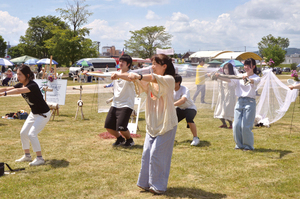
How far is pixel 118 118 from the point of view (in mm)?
6680

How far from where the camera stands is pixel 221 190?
4465 mm

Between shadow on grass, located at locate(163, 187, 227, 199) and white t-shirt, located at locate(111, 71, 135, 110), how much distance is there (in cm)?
271

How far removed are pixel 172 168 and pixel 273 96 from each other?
4.47m

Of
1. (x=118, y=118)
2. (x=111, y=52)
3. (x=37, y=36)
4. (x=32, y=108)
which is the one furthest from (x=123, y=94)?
(x=111, y=52)

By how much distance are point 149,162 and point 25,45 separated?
71349 mm

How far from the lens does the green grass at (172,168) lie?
4406 millimetres

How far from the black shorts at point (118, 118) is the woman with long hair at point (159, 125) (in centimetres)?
248

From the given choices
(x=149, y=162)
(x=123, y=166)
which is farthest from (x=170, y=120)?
(x=123, y=166)

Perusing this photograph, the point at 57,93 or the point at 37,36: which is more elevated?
the point at 37,36

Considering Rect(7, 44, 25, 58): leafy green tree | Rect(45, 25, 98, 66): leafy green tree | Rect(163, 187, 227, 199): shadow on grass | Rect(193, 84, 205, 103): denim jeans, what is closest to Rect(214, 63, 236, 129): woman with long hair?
Rect(193, 84, 205, 103): denim jeans

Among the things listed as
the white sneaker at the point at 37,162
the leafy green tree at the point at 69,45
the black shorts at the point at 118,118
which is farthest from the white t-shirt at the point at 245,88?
the leafy green tree at the point at 69,45

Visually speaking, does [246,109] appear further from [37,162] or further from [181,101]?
[37,162]

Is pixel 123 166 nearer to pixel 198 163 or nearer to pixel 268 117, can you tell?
pixel 198 163

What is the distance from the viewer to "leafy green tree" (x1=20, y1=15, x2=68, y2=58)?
68.7 meters
